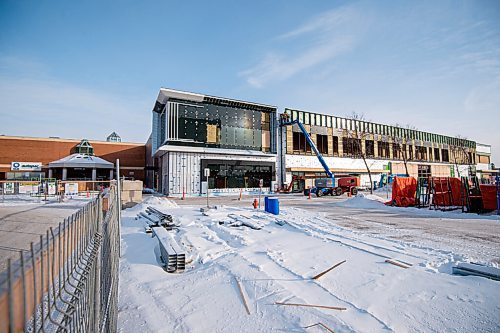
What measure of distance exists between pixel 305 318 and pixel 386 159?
51954 mm

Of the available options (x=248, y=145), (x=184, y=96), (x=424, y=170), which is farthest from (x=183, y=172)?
(x=424, y=170)

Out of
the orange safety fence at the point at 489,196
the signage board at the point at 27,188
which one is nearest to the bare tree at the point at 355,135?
the orange safety fence at the point at 489,196

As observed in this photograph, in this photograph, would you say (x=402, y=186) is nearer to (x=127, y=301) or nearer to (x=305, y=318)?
(x=305, y=318)

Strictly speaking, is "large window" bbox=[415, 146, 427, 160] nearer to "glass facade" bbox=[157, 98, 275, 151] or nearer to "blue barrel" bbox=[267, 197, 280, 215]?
"glass facade" bbox=[157, 98, 275, 151]

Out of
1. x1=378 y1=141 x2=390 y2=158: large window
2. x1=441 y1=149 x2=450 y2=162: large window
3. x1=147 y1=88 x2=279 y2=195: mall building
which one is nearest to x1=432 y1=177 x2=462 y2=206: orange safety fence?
x1=147 y1=88 x2=279 y2=195: mall building

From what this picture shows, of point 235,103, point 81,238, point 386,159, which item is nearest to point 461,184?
point 81,238

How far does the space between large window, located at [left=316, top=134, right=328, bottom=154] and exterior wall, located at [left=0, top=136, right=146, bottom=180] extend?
3257 centimetres

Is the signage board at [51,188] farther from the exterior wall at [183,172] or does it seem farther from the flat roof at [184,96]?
the flat roof at [184,96]

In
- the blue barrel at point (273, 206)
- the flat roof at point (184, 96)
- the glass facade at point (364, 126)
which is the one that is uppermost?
the flat roof at point (184, 96)

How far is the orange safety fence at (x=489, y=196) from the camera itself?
602 inches

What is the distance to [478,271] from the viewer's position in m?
5.23

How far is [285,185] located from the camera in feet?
121

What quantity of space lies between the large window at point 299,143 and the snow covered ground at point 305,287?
31741mm

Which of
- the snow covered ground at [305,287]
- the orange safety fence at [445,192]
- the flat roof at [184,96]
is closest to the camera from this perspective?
the snow covered ground at [305,287]
